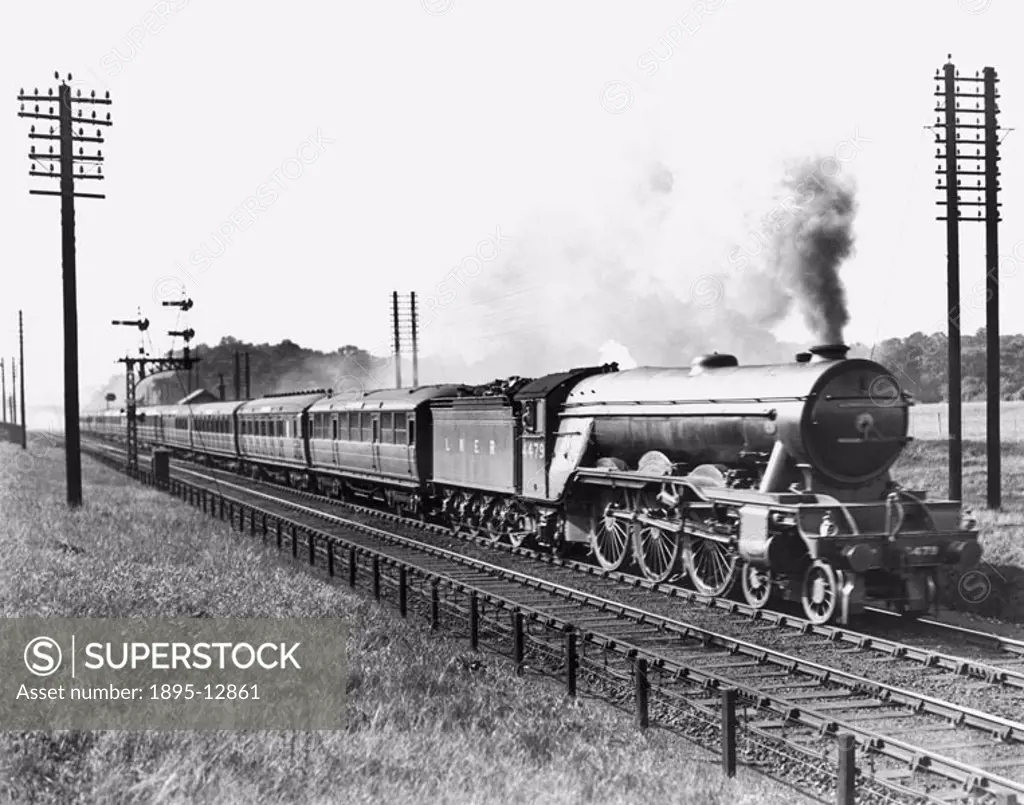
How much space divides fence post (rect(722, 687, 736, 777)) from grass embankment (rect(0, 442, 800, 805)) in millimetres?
115

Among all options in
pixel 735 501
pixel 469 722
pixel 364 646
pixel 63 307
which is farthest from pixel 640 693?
pixel 63 307

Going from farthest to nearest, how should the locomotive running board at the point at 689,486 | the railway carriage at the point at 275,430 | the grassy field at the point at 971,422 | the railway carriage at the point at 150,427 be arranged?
the railway carriage at the point at 150,427
the grassy field at the point at 971,422
the railway carriage at the point at 275,430
the locomotive running board at the point at 689,486

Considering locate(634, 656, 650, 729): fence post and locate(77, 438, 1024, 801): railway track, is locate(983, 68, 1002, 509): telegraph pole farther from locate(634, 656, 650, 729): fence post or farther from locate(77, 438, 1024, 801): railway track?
locate(634, 656, 650, 729): fence post

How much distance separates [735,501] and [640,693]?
168 inches

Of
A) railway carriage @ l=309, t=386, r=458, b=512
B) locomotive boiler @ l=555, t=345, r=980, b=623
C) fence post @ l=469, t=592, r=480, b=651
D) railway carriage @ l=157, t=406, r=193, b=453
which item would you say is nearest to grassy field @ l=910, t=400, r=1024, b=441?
railway carriage @ l=309, t=386, r=458, b=512

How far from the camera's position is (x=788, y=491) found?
1159 centimetres

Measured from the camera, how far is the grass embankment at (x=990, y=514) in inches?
500

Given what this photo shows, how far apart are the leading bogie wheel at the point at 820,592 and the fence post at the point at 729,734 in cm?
438

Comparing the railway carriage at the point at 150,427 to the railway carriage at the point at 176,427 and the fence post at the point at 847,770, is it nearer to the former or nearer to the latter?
the railway carriage at the point at 176,427

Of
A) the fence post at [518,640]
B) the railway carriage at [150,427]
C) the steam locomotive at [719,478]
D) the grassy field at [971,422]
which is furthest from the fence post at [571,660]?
the railway carriage at [150,427]

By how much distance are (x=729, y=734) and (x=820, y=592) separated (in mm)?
4672

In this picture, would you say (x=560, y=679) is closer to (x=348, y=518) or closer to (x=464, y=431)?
(x=464, y=431)

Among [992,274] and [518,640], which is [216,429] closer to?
[992,274]

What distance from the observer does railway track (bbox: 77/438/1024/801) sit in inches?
261
